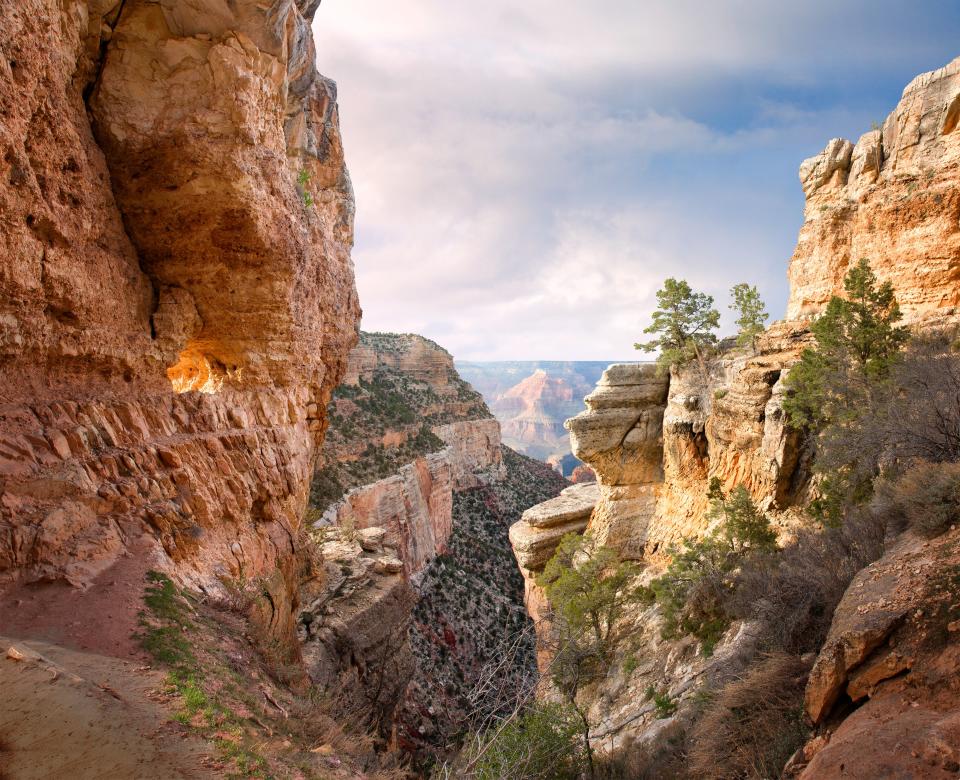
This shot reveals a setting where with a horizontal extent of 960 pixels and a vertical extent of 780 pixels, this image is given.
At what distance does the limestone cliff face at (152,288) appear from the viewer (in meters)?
7.30

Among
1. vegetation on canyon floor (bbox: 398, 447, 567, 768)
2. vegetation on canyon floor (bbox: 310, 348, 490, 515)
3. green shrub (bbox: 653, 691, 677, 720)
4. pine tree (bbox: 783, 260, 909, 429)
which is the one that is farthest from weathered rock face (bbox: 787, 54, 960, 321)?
vegetation on canyon floor (bbox: 310, 348, 490, 515)

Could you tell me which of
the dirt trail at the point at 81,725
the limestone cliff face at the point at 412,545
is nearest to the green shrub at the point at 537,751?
the limestone cliff face at the point at 412,545

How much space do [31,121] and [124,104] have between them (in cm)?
222

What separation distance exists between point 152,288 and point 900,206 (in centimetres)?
2332

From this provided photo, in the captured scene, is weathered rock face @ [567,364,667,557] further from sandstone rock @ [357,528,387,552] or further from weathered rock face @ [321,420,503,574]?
weathered rock face @ [321,420,503,574]

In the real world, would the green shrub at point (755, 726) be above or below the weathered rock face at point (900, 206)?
below

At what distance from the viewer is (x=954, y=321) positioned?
14.0 meters

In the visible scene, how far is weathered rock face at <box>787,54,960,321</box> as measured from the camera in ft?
49.8

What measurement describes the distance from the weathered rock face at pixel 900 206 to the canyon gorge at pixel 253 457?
94mm

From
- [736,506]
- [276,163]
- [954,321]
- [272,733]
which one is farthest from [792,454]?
[276,163]

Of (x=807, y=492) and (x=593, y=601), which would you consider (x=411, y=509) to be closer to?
(x=593, y=601)

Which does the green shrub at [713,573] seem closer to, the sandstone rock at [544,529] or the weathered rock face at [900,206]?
the weathered rock face at [900,206]

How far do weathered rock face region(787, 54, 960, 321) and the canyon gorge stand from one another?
9 centimetres

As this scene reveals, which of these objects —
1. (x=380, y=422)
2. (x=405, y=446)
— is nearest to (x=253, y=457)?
(x=405, y=446)
